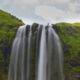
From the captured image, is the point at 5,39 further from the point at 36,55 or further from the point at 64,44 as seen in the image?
the point at 64,44

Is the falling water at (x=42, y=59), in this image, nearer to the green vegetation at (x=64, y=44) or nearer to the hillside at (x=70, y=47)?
the green vegetation at (x=64, y=44)

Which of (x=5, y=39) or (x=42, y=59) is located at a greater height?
(x=5, y=39)

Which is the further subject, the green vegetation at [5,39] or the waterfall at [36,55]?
the green vegetation at [5,39]

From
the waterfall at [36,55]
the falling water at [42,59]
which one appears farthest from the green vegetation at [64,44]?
the falling water at [42,59]

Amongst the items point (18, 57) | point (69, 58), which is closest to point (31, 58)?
point (18, 57)

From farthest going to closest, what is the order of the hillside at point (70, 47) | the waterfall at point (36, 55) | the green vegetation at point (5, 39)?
1. the green vegetation at point (5, 39)
2. the hillside at point (70, 47)
3. the waterfall at point (36, 55)

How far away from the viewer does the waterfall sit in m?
34.0

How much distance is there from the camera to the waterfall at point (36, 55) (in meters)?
34.0

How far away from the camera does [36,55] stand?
34.6 m

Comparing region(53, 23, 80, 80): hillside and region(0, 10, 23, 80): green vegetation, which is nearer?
region(53, 23, 80, 80): hillside

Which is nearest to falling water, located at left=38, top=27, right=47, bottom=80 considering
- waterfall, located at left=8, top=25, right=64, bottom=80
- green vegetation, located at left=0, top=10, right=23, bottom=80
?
waterfall, located at left=8, top=25, right=64, bottom=80

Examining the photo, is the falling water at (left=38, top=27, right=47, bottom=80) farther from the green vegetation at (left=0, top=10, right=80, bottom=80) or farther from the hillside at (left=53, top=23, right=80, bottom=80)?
the hillside at (left=53, top=23, right=80, bottom=80)

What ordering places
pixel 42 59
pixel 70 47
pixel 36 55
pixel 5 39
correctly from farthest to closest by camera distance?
pixel 5 39
pixel 70 47
pixel 36 55
pixel 42 59

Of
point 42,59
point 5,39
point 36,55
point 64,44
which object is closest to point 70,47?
point 64,44
